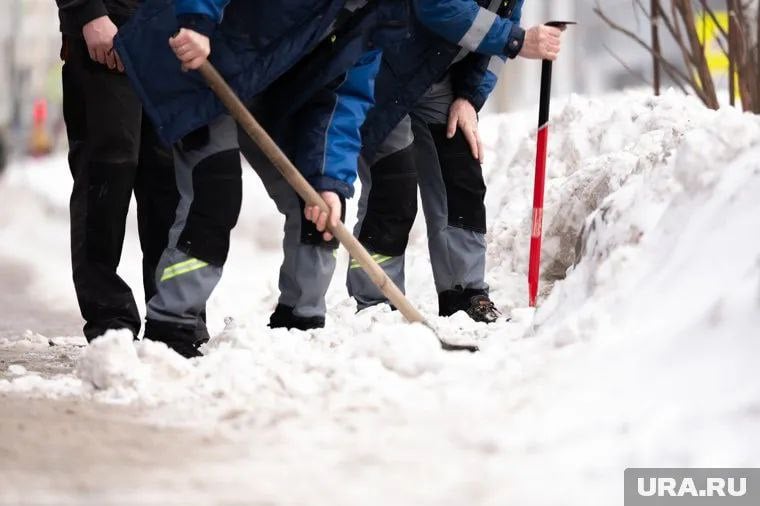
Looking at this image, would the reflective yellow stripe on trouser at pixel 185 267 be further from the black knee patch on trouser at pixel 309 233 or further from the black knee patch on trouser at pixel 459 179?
the black knee patch on trouser at pixel 459 179

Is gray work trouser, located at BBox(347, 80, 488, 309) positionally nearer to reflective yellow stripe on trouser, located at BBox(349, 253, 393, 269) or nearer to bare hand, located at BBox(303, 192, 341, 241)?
reflective yellow stripe on trouser, located at BBox(349, 253, 393, 269)

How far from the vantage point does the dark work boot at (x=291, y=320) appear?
4.68 meters

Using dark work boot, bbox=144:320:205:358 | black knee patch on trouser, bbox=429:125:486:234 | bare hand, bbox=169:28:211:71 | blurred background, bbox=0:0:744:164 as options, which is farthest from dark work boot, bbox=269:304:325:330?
blurred background, bbox=0:0:744:164

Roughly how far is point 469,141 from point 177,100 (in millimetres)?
1487

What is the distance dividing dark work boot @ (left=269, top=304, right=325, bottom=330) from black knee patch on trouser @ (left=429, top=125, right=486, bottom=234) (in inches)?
35.4

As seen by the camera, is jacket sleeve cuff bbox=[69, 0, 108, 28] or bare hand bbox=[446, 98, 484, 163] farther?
bare hand bbox=[446, 98, 484, 163]

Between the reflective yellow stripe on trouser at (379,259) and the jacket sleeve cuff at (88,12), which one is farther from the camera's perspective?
the reflective yellow stripe on trouser at (379,259)

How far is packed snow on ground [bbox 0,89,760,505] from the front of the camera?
8.99ft

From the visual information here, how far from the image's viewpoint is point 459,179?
5332 mm

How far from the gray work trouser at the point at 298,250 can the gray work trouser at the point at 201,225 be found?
22 centimetres

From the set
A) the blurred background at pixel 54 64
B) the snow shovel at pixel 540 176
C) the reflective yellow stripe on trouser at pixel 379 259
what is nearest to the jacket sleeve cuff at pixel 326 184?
the reflective yellow stripe on trouser at pixel 379 259

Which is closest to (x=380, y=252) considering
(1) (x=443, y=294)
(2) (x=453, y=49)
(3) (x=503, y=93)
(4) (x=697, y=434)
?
(1) (x=443, y=294)

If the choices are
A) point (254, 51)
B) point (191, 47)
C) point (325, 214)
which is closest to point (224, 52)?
point (254, 51)

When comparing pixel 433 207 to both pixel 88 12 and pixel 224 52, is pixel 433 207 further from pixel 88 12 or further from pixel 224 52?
pixel 88 12
